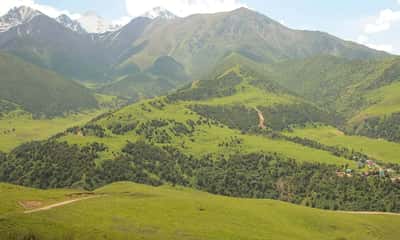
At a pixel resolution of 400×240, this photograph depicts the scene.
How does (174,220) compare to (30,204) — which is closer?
(174,220)

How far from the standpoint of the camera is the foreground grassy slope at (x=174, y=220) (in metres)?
112

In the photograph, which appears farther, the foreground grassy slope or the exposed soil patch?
the exposed soil patch

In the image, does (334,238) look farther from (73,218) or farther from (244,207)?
(73,218)

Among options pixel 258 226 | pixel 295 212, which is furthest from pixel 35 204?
pixel 295 212

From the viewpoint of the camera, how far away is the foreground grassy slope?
366ft

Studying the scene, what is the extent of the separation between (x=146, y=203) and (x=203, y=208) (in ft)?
66.4

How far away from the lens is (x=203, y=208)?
534 feet

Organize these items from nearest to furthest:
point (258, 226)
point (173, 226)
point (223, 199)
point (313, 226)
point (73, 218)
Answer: point (73, 218), point (173, 226), point (258, 226), point (313, 226), point (223, 199)

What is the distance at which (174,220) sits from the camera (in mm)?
143750

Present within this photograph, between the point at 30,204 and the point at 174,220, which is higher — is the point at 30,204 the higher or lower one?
the higher one

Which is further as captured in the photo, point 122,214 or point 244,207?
point 244,207

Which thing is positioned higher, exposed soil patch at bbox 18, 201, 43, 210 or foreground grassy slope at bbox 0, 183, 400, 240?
exposed soil patch at bbox 18, 201, 43, 210

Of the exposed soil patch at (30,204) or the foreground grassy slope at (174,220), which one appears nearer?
the foreground grassy slope at (174,220)

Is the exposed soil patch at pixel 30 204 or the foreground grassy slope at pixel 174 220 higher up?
the exposed soil patch at pixel 30 204
